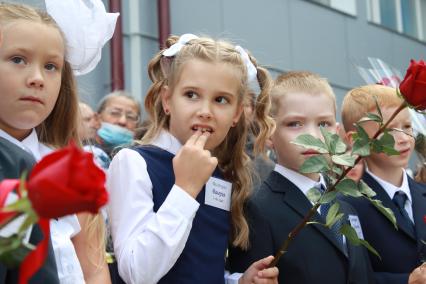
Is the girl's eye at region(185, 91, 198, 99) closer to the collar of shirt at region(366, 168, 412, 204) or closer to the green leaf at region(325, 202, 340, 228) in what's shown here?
the green leaf at region(325, 202, 340, 228)

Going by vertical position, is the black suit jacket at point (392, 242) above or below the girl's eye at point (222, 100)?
below

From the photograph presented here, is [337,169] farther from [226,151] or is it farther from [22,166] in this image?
[226,151]

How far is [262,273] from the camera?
1.46 meters

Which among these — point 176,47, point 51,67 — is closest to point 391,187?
point 176,47

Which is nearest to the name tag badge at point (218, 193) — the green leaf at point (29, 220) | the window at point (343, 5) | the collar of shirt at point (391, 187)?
the collar of shirt at point (391, 187)

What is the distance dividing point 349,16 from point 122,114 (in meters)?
5.94

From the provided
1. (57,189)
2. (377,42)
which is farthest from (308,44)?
(57,189)

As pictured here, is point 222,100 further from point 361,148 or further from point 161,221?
point 361,148

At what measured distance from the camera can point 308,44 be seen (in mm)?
8055

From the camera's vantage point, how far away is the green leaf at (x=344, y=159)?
1159mm

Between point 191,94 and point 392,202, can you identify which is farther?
point 392,202

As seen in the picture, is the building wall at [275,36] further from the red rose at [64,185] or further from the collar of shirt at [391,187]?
the red rose at [64,185]

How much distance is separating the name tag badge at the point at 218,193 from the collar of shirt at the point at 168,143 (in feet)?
0.45

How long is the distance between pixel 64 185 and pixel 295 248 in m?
1.48
